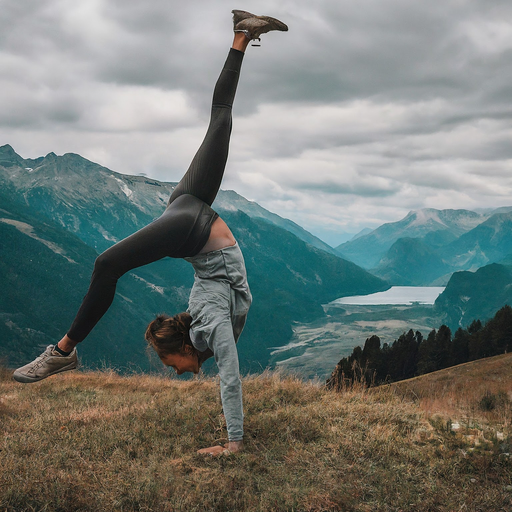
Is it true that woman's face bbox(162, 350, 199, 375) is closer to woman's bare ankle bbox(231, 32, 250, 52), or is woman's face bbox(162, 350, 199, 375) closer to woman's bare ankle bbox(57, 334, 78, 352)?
woman's bare ankle bbox(57, 334, 78, 352)

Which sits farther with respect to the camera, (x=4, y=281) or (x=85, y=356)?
(x=4, y=281)

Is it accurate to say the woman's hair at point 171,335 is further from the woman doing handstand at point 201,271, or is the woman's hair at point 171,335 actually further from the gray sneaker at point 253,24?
the gray sneaker at point 253,24

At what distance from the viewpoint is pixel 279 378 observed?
8.53 m

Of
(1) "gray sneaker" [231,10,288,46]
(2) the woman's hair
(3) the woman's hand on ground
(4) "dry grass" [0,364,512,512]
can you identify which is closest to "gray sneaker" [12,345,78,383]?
(4) "dry grass" [0,364,512,512]

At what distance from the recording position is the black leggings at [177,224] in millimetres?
4551

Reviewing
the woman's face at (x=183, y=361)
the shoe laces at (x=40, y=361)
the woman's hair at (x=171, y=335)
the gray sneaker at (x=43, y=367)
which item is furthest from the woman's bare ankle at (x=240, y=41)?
the shoe laces at (x=40, y=361)

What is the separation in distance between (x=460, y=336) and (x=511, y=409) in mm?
74855

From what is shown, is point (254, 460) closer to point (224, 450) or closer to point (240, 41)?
point (224, 450)

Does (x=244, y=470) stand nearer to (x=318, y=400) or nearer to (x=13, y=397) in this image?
(x=318, y=400)

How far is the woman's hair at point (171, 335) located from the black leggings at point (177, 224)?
0.63 meters

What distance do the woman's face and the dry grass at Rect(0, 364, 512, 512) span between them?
2.67ft

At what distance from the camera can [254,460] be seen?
4.59 m

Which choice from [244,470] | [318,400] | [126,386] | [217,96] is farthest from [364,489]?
[126,386]

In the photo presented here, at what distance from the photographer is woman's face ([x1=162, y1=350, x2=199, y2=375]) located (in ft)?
17.0
